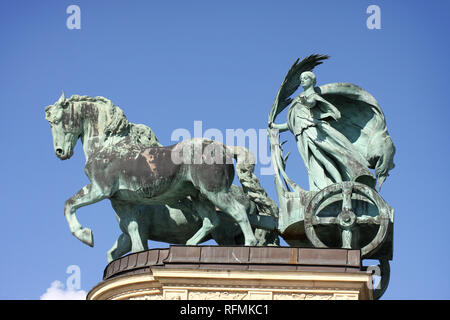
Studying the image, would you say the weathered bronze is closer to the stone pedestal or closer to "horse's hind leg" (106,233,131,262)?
"horse's hind leg" (106,233,131,262)

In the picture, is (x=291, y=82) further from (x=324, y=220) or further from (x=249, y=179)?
(x=324, y=220)

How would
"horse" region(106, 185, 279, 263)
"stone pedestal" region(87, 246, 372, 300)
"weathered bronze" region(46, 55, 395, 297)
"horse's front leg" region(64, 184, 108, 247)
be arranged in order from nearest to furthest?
"stone pedestal" region(87, 246, 372, 300), "weathered bronze" region(46, 55, 395, 297), "horse's front leg" region(64, 184, 108, 247), "horse" region(106, 185, 279, 263)

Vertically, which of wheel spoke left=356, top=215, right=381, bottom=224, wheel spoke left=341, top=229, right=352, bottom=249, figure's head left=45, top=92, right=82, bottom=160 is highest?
figure's head left=45, top=92, right=82, bottom=160

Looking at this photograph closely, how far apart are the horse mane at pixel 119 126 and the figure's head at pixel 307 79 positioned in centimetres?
379

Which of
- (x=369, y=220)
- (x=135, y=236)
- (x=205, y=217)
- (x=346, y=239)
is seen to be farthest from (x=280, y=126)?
(x=135, y=236)

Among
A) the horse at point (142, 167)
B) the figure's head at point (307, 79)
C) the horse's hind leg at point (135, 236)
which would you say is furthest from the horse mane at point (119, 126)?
the figure's head at point (307, 79)

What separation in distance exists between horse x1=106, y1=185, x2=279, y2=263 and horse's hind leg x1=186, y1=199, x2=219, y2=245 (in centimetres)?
38

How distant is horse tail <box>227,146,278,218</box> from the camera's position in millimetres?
26703

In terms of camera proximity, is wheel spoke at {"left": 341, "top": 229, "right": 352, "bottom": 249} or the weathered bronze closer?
wheel spoke at {"left": 341, "top": 229, "right": 352, "bottom": 249}

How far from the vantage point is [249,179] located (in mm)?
26703

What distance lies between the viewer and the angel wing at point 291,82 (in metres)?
27.4

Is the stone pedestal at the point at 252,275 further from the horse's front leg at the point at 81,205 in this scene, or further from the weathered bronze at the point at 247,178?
the horse's front leg at the point at 81,205

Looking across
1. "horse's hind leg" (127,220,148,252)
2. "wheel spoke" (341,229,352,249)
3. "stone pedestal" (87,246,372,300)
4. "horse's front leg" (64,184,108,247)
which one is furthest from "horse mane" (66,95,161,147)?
"wheel spoke" (341,229,352,249)
